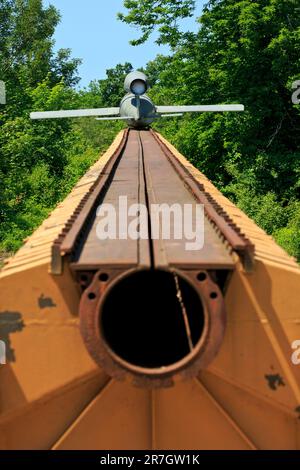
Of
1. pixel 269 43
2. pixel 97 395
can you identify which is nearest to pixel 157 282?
pixel 97 395

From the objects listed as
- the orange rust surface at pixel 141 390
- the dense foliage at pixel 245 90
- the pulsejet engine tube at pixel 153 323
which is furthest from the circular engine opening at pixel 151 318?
the dense foliage at pixel 245 90

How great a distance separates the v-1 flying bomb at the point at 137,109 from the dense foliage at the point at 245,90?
2.63 metres

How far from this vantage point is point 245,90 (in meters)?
23.5

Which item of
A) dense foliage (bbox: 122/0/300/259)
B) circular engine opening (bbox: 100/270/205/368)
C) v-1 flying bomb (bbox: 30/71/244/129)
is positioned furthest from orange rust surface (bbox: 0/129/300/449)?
v-1 flying bomb (bbox: 30/71/244/129)

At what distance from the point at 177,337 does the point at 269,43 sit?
1993cm

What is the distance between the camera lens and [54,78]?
160 ft

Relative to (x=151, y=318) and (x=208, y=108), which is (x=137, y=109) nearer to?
(x=208, y=108)

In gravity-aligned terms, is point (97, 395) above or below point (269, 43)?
below

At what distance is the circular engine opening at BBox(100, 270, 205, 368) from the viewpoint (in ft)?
14.9

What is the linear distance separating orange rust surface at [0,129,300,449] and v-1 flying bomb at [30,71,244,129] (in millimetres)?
16230

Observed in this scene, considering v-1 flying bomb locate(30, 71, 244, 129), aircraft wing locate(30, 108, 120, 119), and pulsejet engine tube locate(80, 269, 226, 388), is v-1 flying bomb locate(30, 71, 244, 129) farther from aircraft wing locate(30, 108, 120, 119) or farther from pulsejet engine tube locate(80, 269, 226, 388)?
pulsejet engine tube locate(80, 269, 226, 388)

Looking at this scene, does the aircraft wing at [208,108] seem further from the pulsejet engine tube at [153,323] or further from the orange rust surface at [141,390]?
the orange rust surface at [141,390]

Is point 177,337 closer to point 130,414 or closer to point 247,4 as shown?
point 130,414

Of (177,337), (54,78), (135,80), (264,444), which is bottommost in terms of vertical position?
(264,444)
